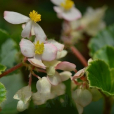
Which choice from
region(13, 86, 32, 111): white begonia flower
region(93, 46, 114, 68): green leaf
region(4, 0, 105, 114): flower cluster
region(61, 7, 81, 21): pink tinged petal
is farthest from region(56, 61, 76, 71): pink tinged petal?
region(61, 7, 81, 21): pink tinged petal

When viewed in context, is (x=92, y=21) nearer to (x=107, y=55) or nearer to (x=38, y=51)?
(x=107, y=55)

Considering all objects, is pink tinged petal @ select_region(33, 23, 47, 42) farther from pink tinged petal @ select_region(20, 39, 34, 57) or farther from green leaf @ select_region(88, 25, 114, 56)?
green leaf @ select_region(88, 25, 114, 56)

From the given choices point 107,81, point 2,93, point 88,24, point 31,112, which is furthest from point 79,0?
point 2,93

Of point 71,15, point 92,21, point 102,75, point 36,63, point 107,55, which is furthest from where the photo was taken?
point 92,21

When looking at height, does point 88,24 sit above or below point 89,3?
below

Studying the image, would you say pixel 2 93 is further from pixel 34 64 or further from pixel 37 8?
pixel 37 8

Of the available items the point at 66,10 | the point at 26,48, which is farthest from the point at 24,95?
the point at 66,10
